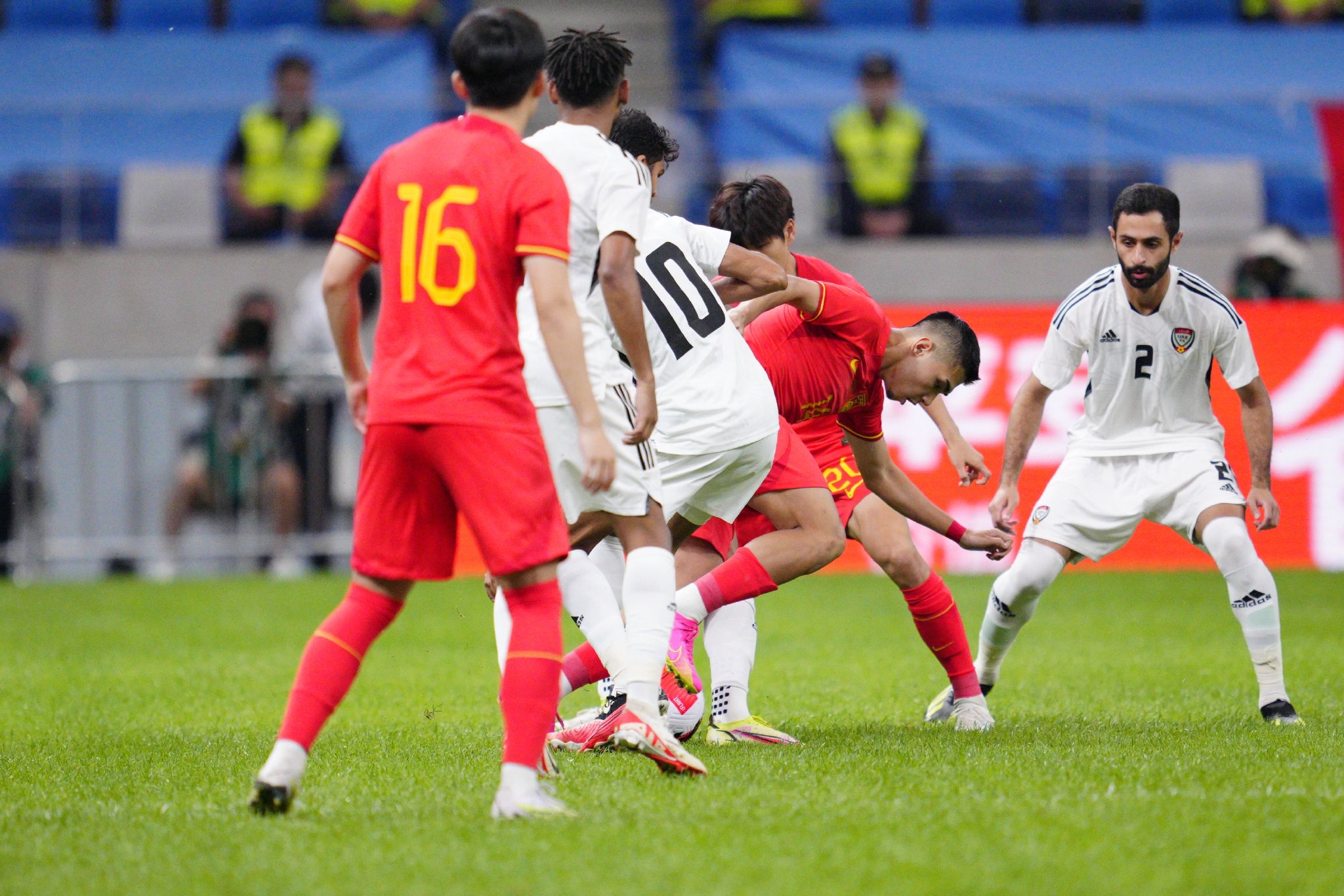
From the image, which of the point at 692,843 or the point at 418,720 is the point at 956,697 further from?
the point at 692,843

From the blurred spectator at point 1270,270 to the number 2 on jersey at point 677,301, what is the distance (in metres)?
8.84

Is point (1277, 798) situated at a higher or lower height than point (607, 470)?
lower

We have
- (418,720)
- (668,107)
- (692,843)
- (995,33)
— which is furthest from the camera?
(995,33)

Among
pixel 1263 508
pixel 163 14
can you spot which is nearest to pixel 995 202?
pixel 1263 508

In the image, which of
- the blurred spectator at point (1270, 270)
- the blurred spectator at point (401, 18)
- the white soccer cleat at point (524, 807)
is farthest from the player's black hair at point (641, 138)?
the blurred spectator at point (401, 18)

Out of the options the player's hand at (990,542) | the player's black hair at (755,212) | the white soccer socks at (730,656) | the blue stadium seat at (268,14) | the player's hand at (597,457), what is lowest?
the white soccer socks at (730,656)

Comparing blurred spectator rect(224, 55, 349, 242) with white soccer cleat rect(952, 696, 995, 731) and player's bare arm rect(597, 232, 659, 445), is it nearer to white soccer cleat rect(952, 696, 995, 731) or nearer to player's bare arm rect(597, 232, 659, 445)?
white soccer cleat rect(952, 696, 995, 731)

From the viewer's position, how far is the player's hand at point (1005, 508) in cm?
589

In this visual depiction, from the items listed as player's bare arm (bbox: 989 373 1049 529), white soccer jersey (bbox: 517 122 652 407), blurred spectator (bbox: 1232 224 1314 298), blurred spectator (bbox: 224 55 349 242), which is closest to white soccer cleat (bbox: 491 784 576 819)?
white soccer jersey (bbox: 517 122 652 407)

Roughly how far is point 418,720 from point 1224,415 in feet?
23.7

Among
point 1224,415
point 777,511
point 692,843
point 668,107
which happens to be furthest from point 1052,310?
point 692,843

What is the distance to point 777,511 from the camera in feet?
18.5

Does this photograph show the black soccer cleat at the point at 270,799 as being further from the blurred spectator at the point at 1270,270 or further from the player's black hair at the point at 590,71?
the blurred spectator at the point at 1270,270

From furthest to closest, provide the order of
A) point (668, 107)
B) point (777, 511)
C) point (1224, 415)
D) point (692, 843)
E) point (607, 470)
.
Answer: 1. point (668, 107)
2. point (1224, 415)
3. point (777, 511)
4. point (607, 470)
5. point (692, 843)
